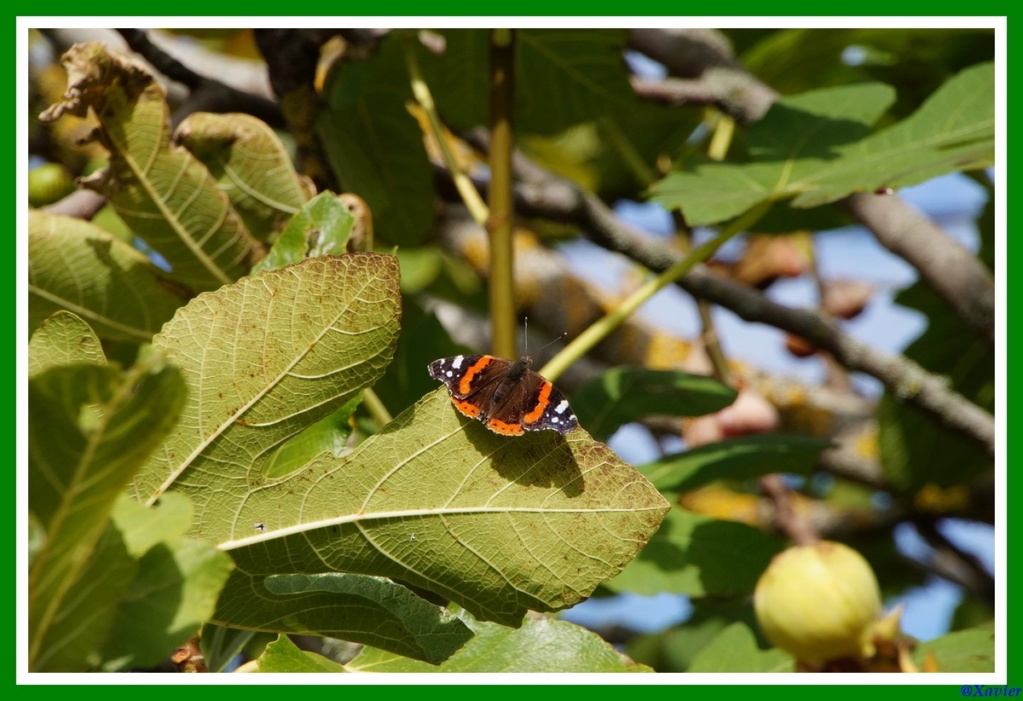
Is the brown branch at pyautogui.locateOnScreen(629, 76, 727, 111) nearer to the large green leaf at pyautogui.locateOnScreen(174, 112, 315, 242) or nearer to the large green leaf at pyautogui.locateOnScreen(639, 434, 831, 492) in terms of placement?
the large green leaf at pyautogui.locateOnScreen(639, 434, 831, 492)

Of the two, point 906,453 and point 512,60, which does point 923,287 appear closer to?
point 906,453

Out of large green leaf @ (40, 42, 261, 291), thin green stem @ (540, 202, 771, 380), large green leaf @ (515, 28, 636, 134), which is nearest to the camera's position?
large green leaf @ (40, 42, 261, 291)

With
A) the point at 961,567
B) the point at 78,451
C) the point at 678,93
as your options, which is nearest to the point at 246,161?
the point at 78,451

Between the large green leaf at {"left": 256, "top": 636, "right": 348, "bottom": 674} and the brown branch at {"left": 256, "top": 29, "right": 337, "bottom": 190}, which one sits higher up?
the brown branch at {"left": 256, "top": 29, "right": 337, "bottom": 190}

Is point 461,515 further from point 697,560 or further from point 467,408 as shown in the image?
point 697,560

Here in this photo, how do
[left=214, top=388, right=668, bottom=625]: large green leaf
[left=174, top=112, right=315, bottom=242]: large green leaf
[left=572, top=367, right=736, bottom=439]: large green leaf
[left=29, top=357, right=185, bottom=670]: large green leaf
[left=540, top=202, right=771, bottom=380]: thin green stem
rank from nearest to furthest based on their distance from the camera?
1. [left=29, top=357, right=185, bottom=670]: large green leaf
2. [left=214, top=388, right=668, bottom=625]: large green leaf
3. [left=174, top=112, right=315, bottom=242]: large green leaf
4. [left=540, top=202, right=771, bottom=380]: thin green stem
5. [left=572, top=367, right=736, bottom=439]: large green leaf

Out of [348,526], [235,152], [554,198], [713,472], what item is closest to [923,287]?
[554,198]

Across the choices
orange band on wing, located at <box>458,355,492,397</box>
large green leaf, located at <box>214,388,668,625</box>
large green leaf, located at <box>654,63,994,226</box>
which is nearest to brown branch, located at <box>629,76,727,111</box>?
large green leaf, located at <box>654,63,994,226</box>
